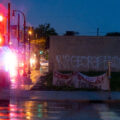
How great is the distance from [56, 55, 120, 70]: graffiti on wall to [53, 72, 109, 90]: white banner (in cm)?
1478

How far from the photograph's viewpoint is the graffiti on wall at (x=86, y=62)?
34781 mm

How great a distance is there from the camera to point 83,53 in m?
35.6

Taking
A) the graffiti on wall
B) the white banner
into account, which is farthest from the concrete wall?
the white banner

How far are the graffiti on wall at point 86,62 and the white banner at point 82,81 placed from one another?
1478 centimetres

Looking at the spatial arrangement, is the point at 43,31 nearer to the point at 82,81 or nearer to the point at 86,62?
the point at 86,62

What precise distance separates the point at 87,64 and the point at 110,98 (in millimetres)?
19420

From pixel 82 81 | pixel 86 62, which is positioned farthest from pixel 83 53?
pixel 82 81

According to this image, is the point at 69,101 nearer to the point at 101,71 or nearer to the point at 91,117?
the point at 91,117

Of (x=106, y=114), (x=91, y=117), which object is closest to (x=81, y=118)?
(x=91, y=117)

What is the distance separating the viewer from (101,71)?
34.6 metres

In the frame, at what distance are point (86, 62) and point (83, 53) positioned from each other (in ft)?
4.18

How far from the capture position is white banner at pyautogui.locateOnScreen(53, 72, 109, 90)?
62.5 feet

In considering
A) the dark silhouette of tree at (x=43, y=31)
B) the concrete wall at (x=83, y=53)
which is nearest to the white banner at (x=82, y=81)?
the concrete wall at (x=83, y=53)

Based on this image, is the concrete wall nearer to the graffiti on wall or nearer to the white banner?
the graffiti on wall
